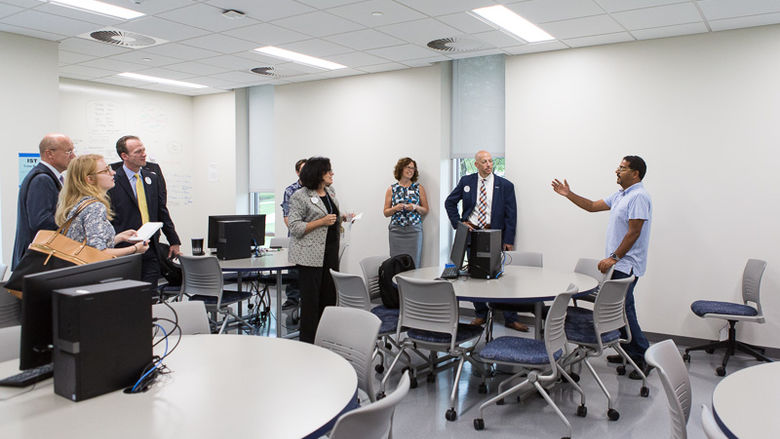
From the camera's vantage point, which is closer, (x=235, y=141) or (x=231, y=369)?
(x=231, y=369)

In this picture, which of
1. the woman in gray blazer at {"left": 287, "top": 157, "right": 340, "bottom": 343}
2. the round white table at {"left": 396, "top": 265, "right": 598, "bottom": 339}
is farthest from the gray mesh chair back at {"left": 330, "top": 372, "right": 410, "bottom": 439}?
the woman in gray blazer at {"left": 287, "top": 157, "right": 340, "bottom": 343}

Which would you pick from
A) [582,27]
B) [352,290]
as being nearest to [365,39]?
[582,27]

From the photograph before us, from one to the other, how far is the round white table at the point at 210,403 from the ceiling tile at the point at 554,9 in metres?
3.47

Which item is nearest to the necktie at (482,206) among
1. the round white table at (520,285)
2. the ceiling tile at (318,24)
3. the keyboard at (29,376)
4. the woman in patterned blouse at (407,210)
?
the woman in patterned blouse at (407,210)

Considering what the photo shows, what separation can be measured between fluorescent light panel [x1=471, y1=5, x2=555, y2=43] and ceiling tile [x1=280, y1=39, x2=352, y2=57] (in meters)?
1.73

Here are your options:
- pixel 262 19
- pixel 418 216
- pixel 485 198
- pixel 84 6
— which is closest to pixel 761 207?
pixel 485 198

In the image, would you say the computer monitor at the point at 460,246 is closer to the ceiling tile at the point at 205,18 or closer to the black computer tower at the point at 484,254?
the black computer tower at the point at 484,254

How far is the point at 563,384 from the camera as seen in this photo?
425 cm

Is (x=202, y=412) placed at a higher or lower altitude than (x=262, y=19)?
lower

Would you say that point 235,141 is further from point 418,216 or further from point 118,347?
point 118,347

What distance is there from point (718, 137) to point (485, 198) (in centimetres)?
228

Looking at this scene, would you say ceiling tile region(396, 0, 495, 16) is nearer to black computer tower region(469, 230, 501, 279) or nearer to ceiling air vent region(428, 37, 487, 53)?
ceiling air vent region(428, 37, 487, 53)

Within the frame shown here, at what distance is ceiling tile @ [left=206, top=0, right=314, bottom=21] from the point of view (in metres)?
4.47

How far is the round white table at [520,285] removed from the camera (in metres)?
3.60
